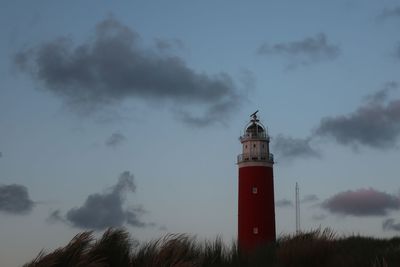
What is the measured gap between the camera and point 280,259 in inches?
584

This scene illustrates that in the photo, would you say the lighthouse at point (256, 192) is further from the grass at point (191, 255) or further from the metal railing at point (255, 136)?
the grass at point (191, 255)

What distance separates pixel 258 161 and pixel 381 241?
20.2 m

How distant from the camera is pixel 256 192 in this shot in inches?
1558

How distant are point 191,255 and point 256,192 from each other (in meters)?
24.8

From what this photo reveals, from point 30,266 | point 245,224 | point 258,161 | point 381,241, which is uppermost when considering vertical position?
point 258,161

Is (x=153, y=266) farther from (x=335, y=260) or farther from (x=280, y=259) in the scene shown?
(x=335, y=260)

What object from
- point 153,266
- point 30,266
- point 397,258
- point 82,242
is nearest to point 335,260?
point 397,258

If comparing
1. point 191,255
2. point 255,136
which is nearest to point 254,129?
point 255,136

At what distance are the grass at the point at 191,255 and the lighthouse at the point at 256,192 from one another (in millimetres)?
22244

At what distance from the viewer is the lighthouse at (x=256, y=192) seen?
38969 millimetres

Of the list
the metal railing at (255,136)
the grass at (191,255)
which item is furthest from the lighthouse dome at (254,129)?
the grass at (191,255)

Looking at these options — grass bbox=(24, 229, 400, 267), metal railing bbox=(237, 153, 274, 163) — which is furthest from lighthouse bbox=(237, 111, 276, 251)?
grass bbox=(24, 229, 400, 267)

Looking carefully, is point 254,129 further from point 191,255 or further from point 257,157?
point 191,255

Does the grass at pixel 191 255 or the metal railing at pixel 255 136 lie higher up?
the metal railing at pixel 255 136
